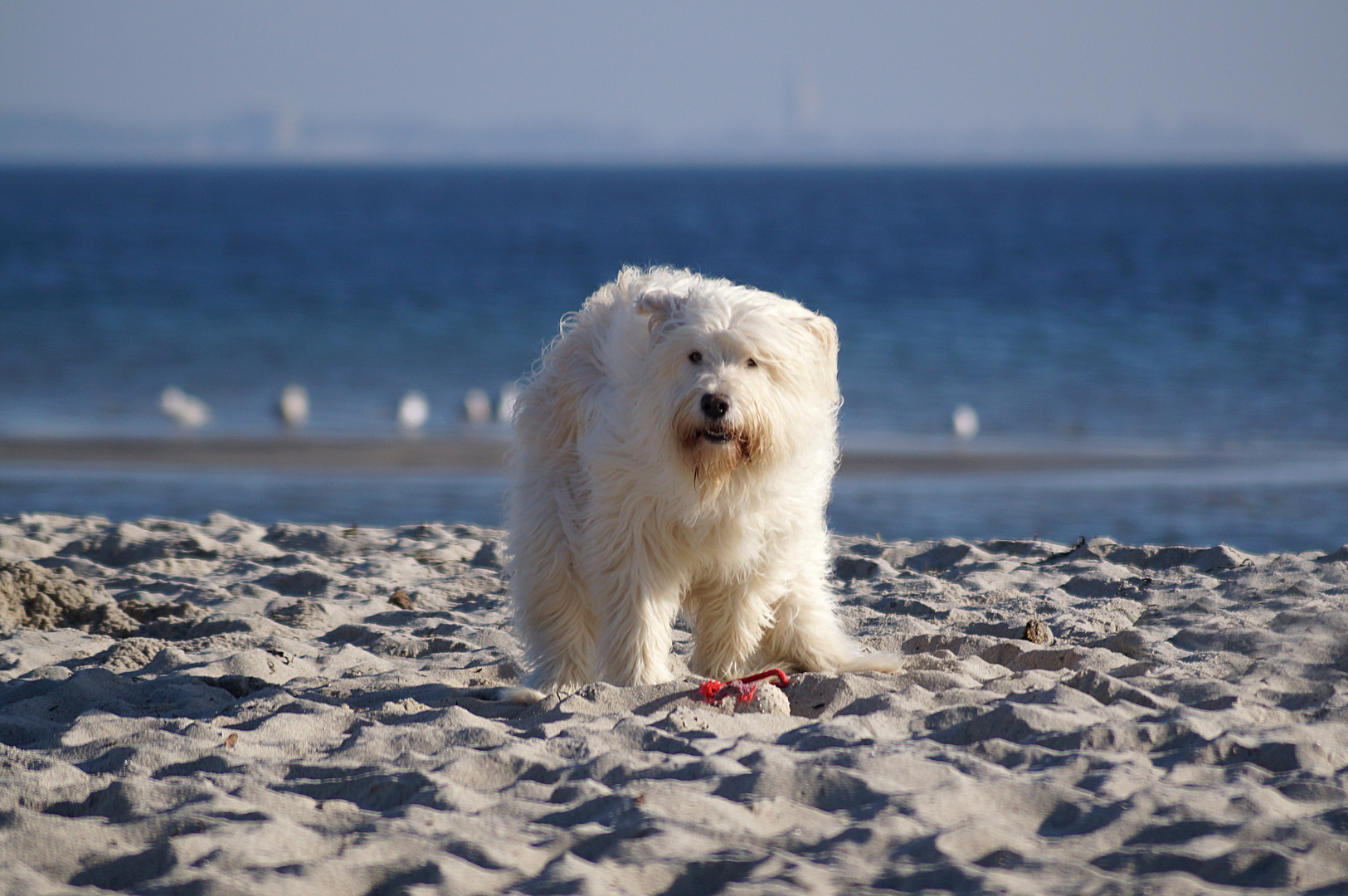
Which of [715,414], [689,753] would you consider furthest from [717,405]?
[689,753]

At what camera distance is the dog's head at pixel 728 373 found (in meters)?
4.30

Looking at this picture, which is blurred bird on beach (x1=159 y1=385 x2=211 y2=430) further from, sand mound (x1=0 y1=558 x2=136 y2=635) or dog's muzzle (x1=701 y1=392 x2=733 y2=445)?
dog's muzzle (x1=701 y1=392 x2=733 y2=445)

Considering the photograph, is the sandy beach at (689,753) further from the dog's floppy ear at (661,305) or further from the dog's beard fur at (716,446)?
A: the dog's floppy ear at (661,305)

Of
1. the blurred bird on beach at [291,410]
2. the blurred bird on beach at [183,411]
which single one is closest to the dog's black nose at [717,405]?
the blurred bird on beach at [291,410]

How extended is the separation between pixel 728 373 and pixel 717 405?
15 centimetres

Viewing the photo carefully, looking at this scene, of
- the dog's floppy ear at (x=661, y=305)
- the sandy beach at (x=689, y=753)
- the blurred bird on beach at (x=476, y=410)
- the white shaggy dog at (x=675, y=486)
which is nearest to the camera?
the sandy beach at (x=689, y=753)

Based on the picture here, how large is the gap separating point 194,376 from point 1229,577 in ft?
51.2

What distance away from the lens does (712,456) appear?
4336 mm

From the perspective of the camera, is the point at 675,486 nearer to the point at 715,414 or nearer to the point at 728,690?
the point at 715,414

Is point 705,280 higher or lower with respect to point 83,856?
higher

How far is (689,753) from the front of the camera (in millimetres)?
→ 3906

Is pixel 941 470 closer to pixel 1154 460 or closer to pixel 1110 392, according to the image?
pixel 1154 460

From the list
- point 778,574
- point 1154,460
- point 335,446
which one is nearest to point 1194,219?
point 1154,460

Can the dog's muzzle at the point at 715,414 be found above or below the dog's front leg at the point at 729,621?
above
